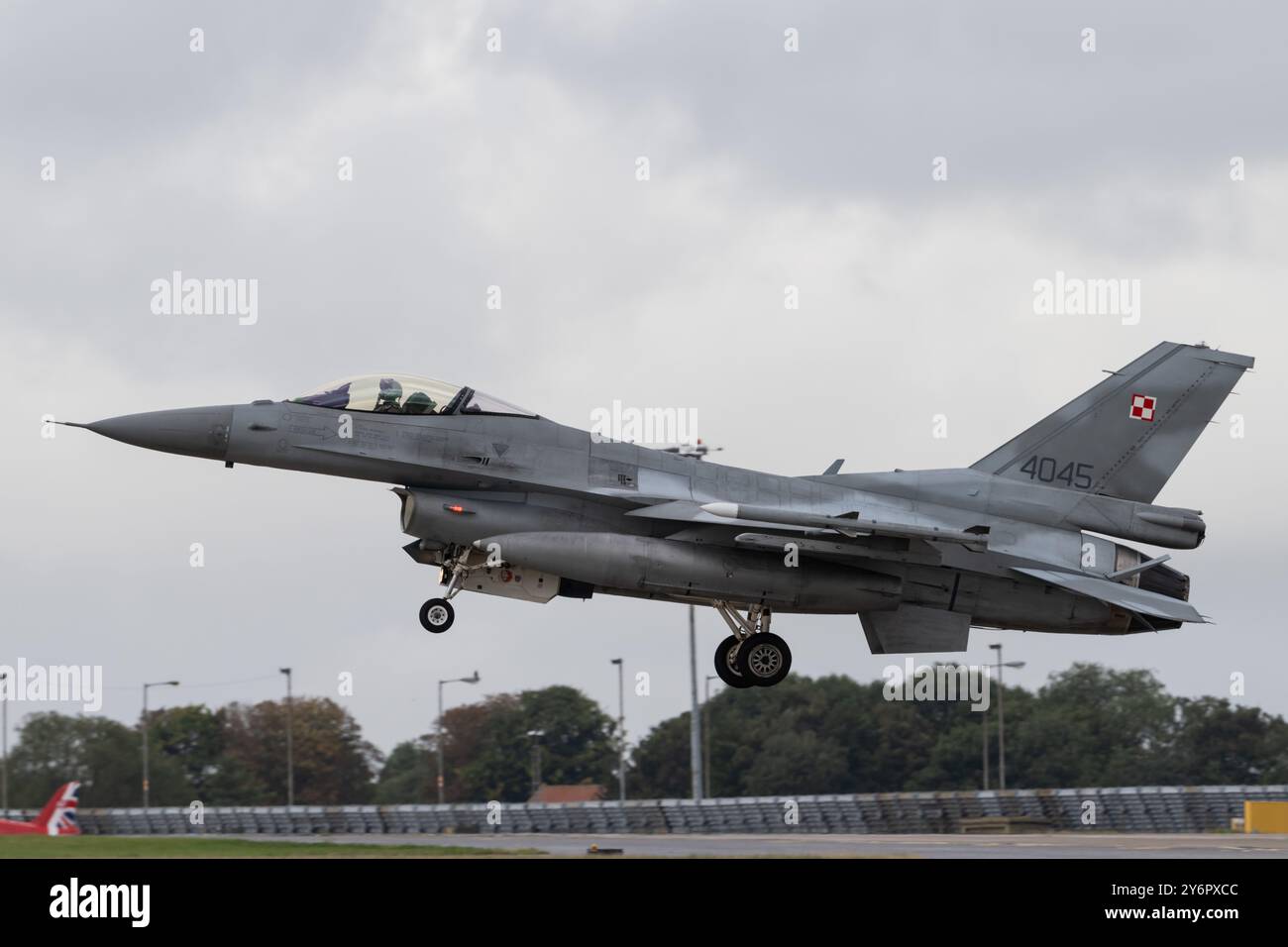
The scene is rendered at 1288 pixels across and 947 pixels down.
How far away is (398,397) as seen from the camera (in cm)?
2370

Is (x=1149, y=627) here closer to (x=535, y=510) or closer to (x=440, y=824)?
(x=535, y=510)

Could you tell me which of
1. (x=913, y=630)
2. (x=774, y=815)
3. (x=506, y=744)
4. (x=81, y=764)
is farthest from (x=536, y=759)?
(x=913, y=630)

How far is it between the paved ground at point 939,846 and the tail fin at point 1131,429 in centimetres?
816

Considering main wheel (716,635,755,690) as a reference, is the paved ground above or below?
below

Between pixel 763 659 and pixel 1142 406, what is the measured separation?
7393 millimetres

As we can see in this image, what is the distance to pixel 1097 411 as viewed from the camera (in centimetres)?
2700

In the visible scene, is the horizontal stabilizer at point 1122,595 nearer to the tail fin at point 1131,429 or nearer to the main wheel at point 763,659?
the tail fin at point 1131,429

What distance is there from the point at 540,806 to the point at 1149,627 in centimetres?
3493

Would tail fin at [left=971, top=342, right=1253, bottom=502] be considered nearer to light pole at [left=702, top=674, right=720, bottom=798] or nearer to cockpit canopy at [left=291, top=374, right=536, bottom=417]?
cockpit canopy at [left=291, top=374, right=536, bottom=417]

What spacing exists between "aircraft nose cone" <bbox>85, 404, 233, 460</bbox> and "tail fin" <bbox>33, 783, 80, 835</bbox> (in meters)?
32.0

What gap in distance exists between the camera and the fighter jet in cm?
2334

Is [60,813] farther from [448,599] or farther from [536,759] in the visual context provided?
[448,599]

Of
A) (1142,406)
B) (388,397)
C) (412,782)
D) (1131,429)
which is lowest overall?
(412,782)

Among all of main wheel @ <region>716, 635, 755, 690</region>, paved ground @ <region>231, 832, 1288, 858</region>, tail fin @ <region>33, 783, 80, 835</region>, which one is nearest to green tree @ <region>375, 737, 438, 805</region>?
tail fin @ <region>33, 783, 80, 835</region>
